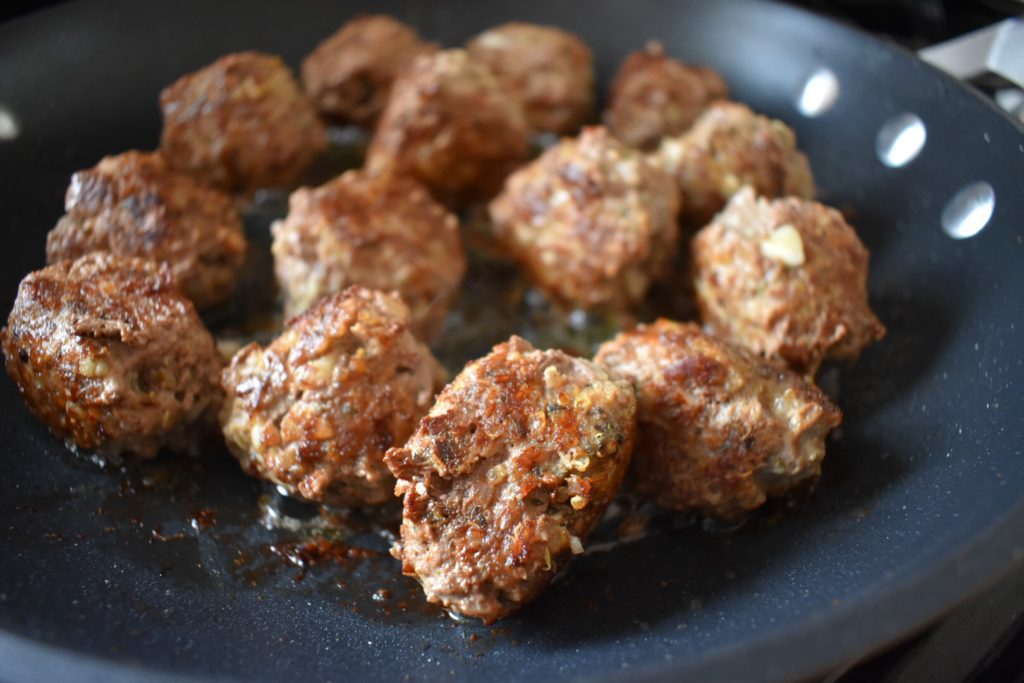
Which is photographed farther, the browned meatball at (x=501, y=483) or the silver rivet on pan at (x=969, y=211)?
the silver rivet on pan at (x=969, y=211)

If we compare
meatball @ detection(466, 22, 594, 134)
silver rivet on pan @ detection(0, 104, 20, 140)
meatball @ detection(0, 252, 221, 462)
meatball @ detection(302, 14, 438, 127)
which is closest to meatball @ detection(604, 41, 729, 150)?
meatball @ detection(466, 22, 594, 134)

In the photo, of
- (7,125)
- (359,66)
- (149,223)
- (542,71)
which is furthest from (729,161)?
(7,125)

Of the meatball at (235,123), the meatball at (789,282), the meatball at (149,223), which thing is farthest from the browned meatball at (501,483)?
the meatball at (235,123)

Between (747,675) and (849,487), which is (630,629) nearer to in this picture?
(747,675)

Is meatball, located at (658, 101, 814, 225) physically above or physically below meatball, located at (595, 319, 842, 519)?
above

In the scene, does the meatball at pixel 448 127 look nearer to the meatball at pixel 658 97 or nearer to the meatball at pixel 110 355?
the meatball at pixel 658 97

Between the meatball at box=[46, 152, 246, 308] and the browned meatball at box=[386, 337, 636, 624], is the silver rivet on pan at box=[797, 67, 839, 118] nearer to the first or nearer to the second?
the browned meatball at box=[386, 337, 636, 624]

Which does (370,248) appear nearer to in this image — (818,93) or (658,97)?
(658,97)
